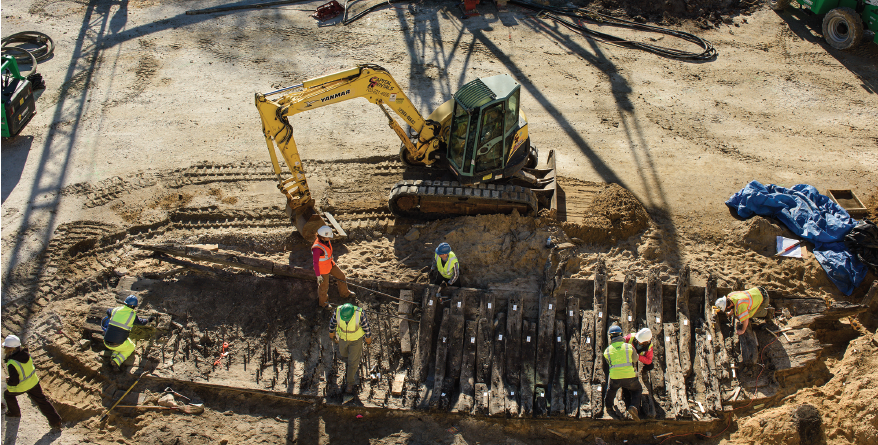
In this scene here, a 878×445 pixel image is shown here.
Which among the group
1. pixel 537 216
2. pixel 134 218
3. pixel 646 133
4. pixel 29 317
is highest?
pixel 646 133

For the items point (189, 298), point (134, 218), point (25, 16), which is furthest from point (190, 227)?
point (25, 16)

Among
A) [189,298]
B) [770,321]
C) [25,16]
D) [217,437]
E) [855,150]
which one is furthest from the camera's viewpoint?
[25,16]

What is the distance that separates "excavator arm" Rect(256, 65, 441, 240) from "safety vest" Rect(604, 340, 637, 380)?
5.53m

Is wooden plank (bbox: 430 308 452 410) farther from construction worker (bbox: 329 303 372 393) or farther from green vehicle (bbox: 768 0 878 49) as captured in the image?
green vehicle (bbox: 768 0 878 49)

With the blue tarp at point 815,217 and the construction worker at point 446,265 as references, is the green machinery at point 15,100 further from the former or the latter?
the blue tarp at point 815,217

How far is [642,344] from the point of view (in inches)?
325

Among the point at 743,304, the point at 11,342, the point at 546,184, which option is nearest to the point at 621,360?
the point at 743,304

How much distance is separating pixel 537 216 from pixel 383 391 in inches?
173

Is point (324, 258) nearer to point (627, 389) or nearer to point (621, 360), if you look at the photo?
point (621, 360)

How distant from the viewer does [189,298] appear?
32.6 feet

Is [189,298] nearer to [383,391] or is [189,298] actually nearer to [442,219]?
[383,391]

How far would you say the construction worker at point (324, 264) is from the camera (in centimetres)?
916

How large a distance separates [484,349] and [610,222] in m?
3.76

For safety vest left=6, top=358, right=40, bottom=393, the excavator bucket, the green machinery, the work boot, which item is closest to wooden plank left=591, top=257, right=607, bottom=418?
the work boot
